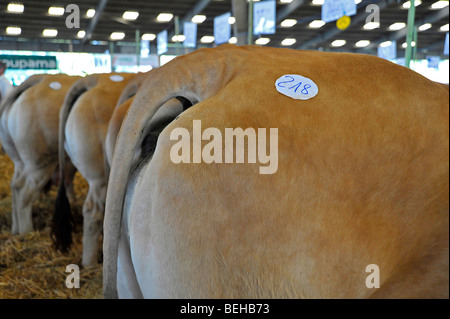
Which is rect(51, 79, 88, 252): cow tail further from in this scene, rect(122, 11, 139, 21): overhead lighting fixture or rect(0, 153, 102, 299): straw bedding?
rect(122, 11, 139, 21): overhead lighting fixture

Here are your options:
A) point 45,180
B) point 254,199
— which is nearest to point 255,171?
point 254,199

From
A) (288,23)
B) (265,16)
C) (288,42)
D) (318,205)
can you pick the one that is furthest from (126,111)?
(288,42)

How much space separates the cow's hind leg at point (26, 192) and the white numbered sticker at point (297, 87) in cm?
335

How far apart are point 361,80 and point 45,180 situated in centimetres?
346

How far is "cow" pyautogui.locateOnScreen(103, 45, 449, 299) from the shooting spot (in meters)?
0.75

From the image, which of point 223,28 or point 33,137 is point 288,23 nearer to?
point 223,28

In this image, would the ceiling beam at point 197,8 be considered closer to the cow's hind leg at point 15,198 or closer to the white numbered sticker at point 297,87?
the cow's hind leg at point 15,198

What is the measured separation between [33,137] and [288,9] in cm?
1205

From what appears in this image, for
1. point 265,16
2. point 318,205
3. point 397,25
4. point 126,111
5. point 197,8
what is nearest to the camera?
point 318,205

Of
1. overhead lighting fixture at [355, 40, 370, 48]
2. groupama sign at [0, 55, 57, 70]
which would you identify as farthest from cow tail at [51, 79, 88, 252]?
overhead lighting fixture at [355, 40, 370, 48]

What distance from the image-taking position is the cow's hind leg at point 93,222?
306 cm

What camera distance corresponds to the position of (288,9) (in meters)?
14.2

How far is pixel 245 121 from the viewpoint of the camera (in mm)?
809
